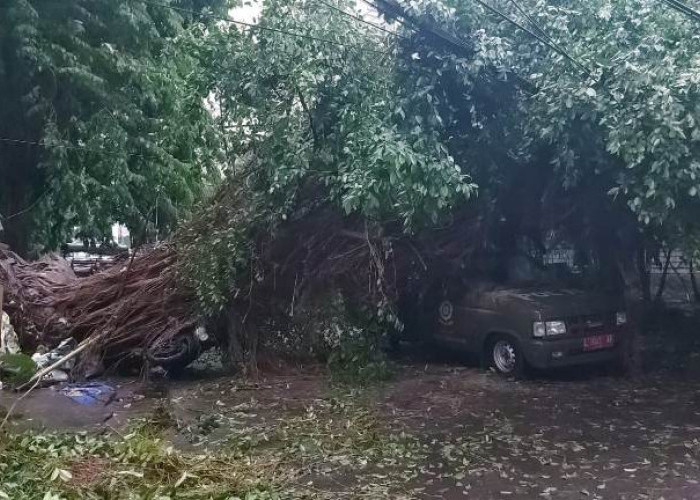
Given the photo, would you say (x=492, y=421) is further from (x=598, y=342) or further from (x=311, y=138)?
(x=311, y=138)

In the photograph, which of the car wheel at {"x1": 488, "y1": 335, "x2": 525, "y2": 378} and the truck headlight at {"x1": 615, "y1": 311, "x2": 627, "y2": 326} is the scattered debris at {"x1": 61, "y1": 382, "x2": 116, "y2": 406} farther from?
the truck headlight at {"x1": 615, "y1": 311, "x2": 627, "y2": 326}

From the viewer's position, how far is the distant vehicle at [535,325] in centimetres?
869

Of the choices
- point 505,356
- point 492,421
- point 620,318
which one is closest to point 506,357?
point 505,356

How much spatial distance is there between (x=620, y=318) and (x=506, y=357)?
151 centimetres

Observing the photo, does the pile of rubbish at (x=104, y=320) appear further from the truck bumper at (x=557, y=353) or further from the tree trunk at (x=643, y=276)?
the tree trunk at (x=643, y=276)

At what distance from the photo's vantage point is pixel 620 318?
9.25 metres

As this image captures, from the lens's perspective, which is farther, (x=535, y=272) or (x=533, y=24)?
(x=535, y=272)

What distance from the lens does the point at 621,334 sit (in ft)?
30.3

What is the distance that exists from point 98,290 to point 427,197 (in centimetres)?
596

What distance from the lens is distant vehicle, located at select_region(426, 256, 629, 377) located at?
28.5 feet

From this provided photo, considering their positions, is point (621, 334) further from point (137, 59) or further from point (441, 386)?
point (137, 59)

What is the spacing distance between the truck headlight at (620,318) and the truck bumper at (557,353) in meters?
0.52

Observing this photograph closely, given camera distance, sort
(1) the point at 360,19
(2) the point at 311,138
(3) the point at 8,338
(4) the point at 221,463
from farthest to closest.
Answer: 1. (3) the point at 8,338
2. (2) the point at 311,138
3. (1) the point at 360,19
4. (4) the point at 221,463

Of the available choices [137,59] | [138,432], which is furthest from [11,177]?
[138,432]
